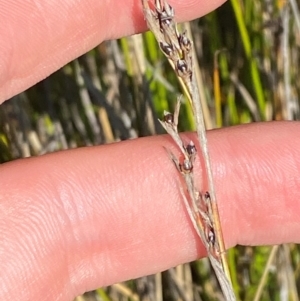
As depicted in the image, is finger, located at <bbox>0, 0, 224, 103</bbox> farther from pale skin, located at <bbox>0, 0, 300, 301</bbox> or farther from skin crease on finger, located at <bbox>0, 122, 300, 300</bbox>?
skin crease on finger, located at <bbox>0, 122, 300, 300</bbox>

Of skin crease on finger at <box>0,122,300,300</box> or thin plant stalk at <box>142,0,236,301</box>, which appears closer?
thin plant stalk at <box>142,0,236,301</box>

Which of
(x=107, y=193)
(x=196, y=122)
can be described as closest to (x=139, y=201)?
(x=107, y=193)

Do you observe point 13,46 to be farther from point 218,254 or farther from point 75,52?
point 218,254

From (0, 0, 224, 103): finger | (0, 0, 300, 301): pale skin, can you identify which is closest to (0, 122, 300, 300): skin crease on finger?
(0, 0, 300, 301): pale skin

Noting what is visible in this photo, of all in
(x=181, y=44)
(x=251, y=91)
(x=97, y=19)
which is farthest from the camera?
(x=251, y=91)

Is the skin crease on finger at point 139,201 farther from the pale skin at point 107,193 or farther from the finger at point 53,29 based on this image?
the finger at point 53,29

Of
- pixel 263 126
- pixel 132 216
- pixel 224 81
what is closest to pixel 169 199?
pixel 132 216

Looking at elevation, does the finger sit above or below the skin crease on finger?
above

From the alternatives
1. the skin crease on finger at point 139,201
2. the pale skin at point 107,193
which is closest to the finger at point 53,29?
the pale skin at point 107,193
